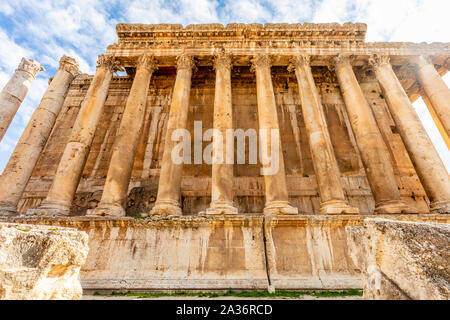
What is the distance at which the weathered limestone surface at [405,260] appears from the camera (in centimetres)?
232

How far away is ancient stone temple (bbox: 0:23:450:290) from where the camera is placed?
7.79 m

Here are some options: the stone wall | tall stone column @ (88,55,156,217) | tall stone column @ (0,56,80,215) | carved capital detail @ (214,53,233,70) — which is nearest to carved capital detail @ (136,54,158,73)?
tall stone column @ (88,55,156,217)

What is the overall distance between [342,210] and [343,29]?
414 inches

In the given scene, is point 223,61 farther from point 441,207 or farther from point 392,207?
point 441,207

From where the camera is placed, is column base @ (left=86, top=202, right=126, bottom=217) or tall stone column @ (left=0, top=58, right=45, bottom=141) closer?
column base @ (left=86, top=202, right=126, bottom=217)

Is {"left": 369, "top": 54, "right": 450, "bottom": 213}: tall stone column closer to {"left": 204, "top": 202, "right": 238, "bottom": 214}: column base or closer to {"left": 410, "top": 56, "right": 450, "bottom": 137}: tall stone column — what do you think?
{"left": 410, "top": 56, "right": 450, "bottom": 137}: tall stone column

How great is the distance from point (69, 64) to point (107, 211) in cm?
1029

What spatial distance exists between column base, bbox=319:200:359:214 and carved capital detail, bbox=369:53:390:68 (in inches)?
337

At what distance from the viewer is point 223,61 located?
42.0 ft

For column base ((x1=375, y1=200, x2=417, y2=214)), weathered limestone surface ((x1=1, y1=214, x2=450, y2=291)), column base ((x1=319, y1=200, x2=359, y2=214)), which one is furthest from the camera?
column base ((x1=375, y1=200, x2=417, y2=214))

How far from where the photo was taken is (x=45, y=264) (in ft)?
9.55

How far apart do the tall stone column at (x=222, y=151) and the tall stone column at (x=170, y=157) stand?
4.94ft

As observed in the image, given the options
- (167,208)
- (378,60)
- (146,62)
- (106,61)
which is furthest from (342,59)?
(106,61)

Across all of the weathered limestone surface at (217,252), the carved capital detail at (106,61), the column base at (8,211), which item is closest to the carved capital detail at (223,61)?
the carved capital detail at (106,61)
